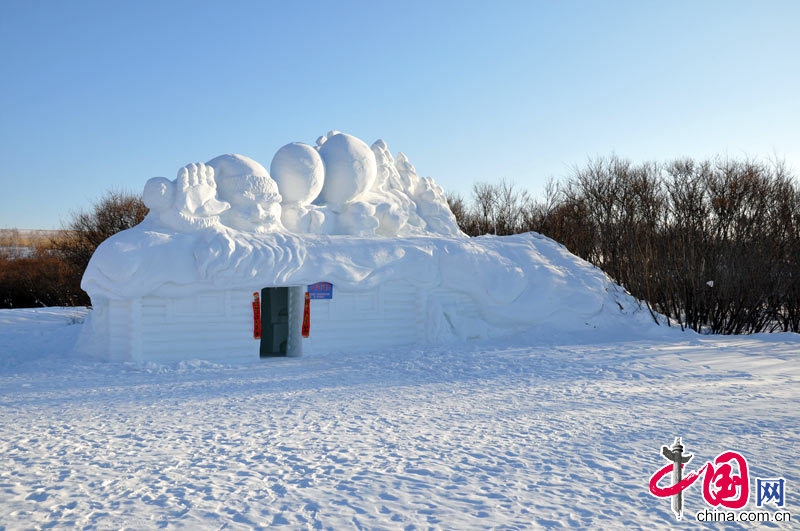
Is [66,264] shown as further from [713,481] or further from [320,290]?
[713,481]

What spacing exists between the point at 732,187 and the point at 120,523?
83.6ft

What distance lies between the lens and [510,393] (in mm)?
9055

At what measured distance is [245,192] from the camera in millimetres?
12539

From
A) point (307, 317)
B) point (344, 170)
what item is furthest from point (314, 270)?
point (344, 170)

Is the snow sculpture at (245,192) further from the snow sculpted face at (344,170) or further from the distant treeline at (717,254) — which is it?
the distant treeline at (717,254)

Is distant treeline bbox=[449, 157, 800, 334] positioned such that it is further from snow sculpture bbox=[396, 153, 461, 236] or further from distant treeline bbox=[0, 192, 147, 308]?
distant treeline bbox=[0, 192, 147, 308]

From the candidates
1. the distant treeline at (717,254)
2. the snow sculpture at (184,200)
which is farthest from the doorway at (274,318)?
the distant treeline at (717,254)

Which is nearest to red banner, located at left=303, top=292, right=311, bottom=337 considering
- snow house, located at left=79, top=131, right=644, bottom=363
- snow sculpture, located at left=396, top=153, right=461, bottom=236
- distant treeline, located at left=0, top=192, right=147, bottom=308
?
snow house, located at left=79, top=131, right=644, bottom=363

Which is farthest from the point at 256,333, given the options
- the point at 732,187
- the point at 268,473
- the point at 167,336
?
the point at 732,187

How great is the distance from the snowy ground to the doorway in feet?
11.2

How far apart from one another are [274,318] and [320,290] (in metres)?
3.31

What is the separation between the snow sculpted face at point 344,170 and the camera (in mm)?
13914

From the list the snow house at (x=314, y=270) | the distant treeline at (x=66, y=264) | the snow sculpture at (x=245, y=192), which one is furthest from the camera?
the distant treeline at (x=66, y=264)

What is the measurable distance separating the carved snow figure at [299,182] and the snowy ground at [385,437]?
3095mm
